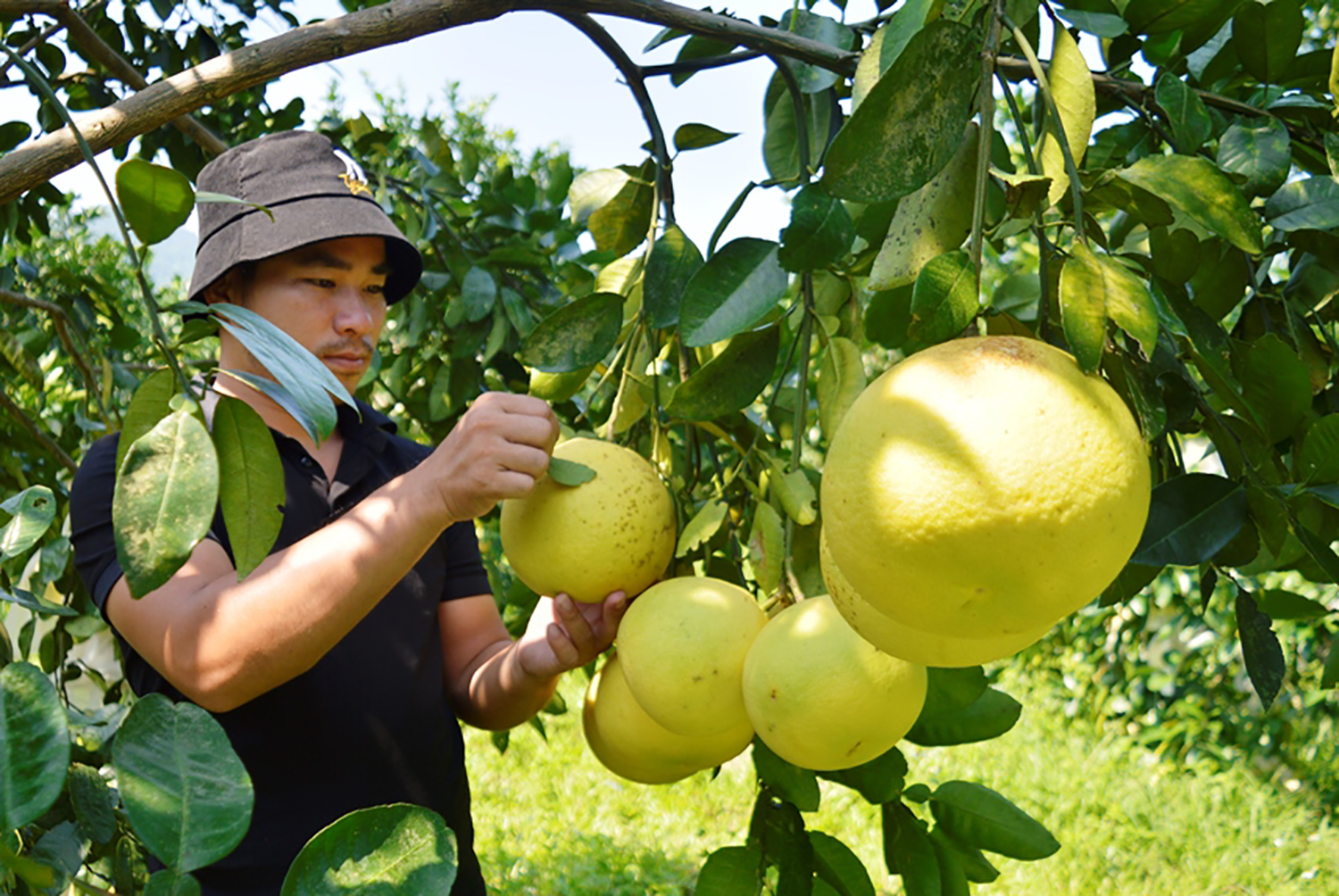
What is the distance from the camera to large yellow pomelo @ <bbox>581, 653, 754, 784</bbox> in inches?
37.2

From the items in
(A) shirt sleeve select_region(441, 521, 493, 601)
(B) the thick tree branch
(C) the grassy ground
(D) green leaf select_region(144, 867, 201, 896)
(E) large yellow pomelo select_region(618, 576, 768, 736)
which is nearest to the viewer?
(D) green leaf select_region(144, 867, 201, 896)

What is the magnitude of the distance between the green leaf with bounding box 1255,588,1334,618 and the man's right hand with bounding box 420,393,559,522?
656mm

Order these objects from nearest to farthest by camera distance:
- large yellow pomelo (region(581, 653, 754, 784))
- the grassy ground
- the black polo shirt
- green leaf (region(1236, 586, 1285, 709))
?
1. green leaf (region(1236, 586, 1285, 709))
2. large yellow pomelo (region(581, 653, 754, 784))
3. the black polo shirt
4. the grassy ground

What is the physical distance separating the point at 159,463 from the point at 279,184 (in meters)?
1.05

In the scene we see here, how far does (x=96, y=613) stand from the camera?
5.73 feet

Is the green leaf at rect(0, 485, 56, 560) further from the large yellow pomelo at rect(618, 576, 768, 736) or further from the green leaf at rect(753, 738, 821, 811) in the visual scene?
the green leaf at rect(753, 738, 821, 811)

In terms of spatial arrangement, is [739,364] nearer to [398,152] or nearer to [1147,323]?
[1147,323]

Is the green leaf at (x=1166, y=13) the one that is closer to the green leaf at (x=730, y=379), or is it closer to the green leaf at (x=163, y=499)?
the green leaf at (x=730, y=379)

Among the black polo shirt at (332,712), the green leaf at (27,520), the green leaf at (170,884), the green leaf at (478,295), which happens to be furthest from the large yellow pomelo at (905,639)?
the green leaf at (478,295)

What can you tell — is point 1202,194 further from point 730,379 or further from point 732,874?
point 732,874

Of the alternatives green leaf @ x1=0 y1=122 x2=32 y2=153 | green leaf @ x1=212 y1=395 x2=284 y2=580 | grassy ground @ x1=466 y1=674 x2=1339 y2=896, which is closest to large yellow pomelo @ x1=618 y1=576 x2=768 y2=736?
green leaf @ x1=212 y1=395 x2=284 y2=580

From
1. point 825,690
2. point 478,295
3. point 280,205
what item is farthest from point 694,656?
point 478,295

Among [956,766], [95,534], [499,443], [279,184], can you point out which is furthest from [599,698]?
[956,766]

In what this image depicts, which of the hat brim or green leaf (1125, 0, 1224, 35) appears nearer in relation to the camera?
green leaf (1125, 0, 1224, 35)
